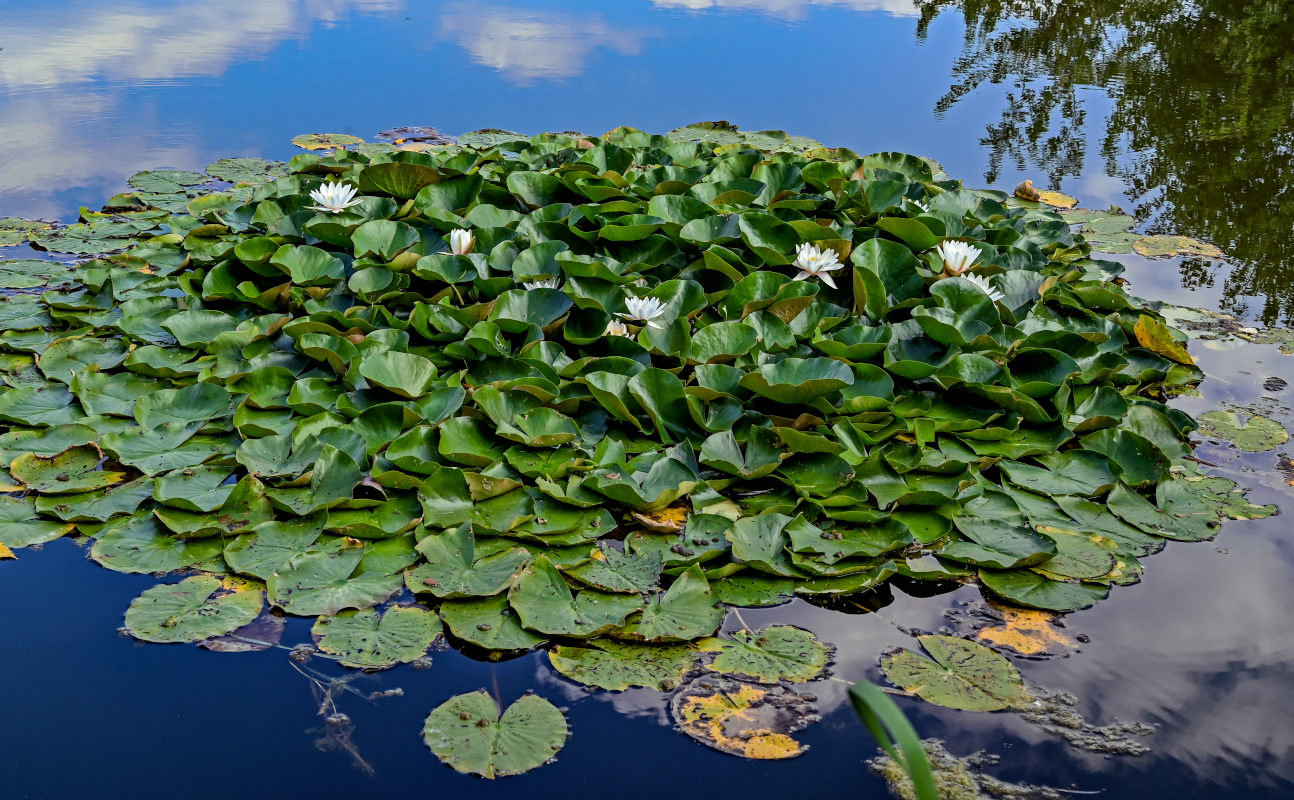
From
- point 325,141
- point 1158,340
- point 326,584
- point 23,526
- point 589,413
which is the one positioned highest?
point 1158,340

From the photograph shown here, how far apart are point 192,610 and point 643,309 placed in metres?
1.92

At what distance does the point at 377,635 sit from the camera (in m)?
2.59

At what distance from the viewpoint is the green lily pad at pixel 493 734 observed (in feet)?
7.30

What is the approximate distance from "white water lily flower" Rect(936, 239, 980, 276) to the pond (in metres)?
1.23

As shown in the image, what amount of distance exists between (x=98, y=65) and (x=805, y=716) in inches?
362

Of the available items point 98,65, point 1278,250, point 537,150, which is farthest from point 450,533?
point 98,65

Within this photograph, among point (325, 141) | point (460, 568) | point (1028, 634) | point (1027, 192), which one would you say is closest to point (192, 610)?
point (460, 568)

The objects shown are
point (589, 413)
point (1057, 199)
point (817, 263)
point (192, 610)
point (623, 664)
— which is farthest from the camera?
point (1057, 199)

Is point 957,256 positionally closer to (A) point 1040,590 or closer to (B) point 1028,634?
(A) point 1040,590

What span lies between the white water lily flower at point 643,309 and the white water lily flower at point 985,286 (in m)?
1.37

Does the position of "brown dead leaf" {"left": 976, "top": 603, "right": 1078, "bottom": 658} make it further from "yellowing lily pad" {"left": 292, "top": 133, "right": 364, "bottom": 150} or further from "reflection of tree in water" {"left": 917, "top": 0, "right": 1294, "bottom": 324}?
"yellowing lily pad" {"left": 292, "top": 133, "right": 364, "bottom": 150}

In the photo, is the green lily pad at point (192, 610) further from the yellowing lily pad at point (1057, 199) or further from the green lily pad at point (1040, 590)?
the yellowing lily pad at point (1057, 199)

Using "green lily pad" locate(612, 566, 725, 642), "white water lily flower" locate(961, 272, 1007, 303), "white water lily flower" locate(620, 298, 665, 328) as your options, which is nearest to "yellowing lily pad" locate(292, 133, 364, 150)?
"white water lily flower" locate(620, 298, 665, 328)

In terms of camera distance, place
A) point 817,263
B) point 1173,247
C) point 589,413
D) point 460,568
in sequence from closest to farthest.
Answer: point 460,568
point 589,413
point 817,263
point 1173,247
